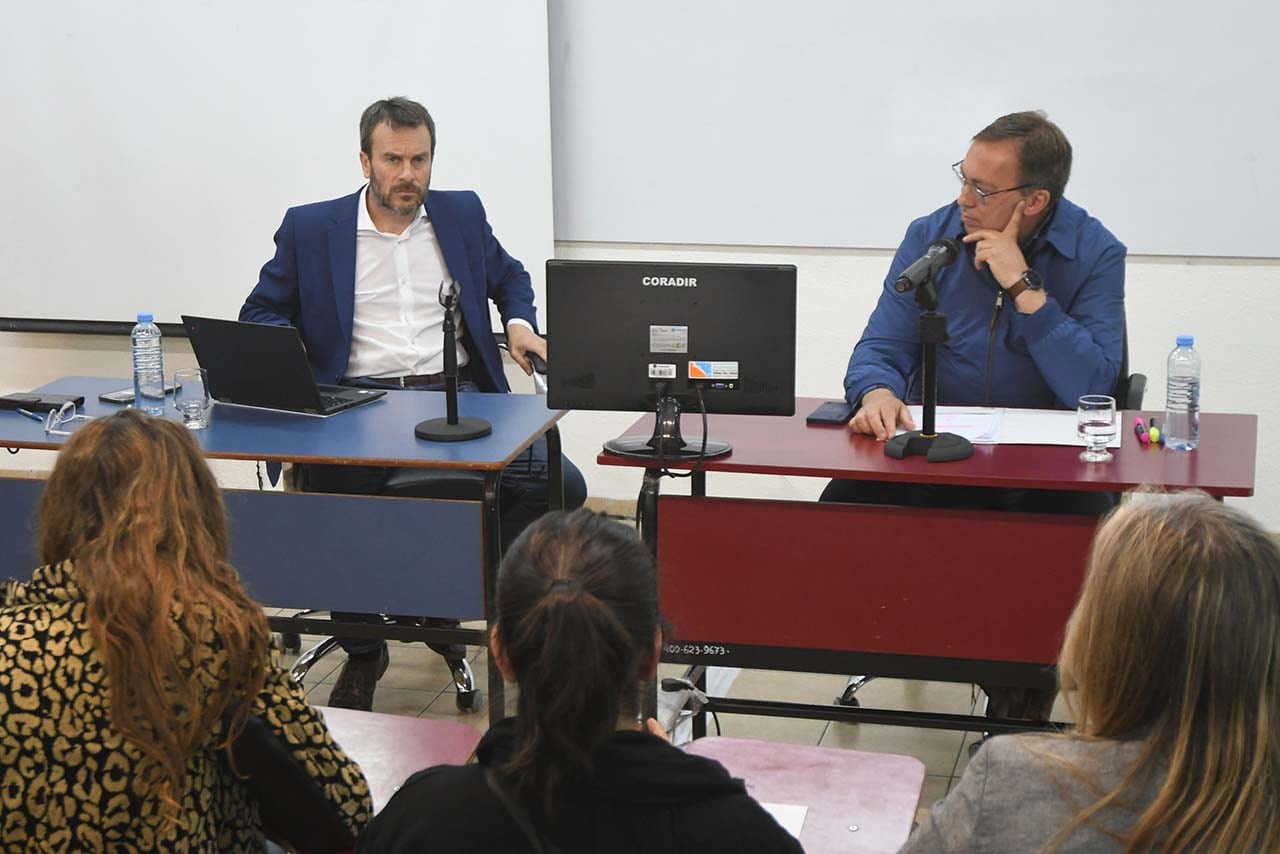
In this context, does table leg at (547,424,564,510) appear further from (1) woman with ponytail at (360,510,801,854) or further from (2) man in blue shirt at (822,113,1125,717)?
(1) woman with ponytail at (360,510,801,854)

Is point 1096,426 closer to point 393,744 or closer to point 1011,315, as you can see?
point 1011,315

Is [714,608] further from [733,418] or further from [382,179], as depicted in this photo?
[382,179]

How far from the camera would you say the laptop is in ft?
10.3

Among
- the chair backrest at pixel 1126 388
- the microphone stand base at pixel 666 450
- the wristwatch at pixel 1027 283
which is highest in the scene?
the wristwatch at pixel 1027 283

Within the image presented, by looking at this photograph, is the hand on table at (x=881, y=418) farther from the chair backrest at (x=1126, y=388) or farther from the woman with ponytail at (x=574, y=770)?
the woman with ponytail at (x=574, y=770)

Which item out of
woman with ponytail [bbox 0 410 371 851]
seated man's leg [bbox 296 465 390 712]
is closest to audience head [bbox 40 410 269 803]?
woman with ponytail [bbox 0 410 371 851]

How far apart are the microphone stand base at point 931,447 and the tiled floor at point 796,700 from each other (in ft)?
2.50

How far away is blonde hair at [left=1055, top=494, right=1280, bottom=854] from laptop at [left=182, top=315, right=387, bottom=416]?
2157 millimetres

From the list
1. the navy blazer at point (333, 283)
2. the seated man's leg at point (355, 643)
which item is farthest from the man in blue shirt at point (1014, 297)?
the seated man's leg at point (355, 643)

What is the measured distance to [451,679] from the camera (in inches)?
149

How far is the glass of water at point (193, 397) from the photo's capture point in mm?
3193

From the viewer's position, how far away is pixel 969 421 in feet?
9.90

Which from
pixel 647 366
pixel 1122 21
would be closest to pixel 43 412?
pixel 647 366

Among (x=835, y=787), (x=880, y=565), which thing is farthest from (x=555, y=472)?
(x=835, y=787)
